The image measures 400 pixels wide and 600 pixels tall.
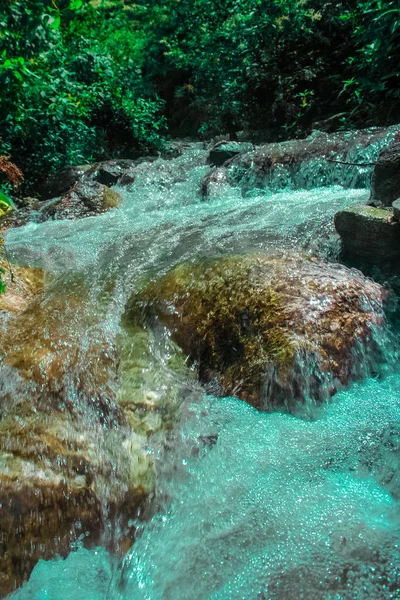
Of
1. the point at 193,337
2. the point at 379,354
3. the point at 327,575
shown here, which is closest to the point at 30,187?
the point at 193,337

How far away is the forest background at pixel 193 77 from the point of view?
24.6 ft

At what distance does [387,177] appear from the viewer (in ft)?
13.6

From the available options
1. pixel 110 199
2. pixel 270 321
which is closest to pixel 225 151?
pixel 110 199

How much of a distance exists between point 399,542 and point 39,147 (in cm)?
999

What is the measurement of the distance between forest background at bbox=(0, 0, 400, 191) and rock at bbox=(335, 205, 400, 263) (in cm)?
436

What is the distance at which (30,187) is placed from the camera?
9633mm

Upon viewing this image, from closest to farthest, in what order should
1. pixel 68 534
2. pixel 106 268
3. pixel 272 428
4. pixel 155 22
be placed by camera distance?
pixel 68 534
pixel 272 428
pixel 106 268
pixel 155 22

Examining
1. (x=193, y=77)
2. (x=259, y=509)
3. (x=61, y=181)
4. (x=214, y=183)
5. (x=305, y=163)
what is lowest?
(x=259, y=509)

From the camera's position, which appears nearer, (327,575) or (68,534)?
(327,575)

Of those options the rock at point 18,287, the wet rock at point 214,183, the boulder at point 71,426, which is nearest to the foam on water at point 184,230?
the wet rock at point 214,183

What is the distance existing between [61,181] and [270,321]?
7.62 meters

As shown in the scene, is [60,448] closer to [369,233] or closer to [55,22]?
[369,233]

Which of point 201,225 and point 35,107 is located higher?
point 35,107

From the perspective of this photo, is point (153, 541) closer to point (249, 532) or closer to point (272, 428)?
point (249, 532)
